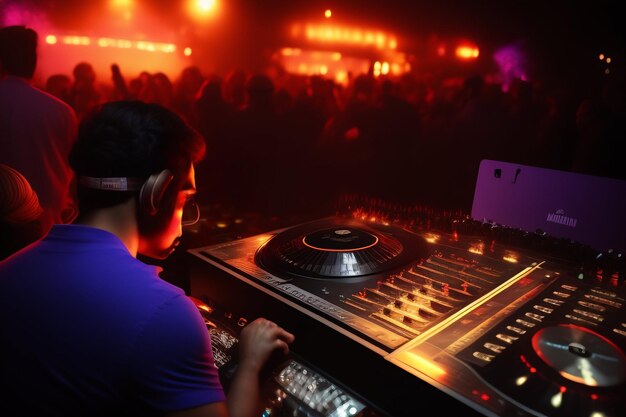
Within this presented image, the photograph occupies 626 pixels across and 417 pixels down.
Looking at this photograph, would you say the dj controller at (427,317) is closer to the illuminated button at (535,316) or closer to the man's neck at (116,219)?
the illuminated button at (535,316)

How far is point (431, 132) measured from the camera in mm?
3494

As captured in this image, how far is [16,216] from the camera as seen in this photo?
134 centimetres

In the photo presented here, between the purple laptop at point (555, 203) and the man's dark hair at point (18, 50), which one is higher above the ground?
the man's dark hair at point (18, 50)

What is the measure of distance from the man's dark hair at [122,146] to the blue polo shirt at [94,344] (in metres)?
0.15

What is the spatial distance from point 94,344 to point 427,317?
0.72 m

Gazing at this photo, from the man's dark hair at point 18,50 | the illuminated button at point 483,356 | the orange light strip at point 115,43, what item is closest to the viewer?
the illuminated button at point 483,356

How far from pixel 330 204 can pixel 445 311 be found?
2711mm

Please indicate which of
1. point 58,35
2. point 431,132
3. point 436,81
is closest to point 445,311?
point 431,132

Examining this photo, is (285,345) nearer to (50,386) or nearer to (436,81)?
(50,386)

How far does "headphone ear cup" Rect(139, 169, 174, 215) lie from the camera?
33.1 inches

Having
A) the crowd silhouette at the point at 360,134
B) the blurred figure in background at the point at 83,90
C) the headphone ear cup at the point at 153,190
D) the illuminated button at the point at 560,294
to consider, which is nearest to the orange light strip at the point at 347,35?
the crowd silhouette at the point at 360,134

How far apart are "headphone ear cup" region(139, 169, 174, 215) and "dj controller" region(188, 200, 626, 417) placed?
1.49ft

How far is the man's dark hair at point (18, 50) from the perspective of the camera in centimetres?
221

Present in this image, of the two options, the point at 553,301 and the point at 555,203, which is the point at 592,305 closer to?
the point at 553,301
